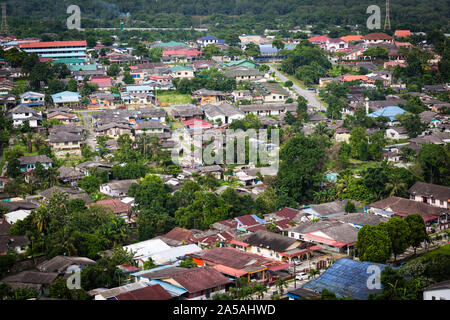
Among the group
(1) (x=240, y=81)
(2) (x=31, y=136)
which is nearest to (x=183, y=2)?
(1) (x=240, y=81)

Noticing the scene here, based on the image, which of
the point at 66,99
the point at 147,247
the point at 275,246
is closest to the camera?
the point at 275,246

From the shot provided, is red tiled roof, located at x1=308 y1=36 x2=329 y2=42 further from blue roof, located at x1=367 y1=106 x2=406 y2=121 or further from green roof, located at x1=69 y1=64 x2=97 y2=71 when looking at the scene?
green roof, located at x1=69 y1=64 x2=97 y2=71

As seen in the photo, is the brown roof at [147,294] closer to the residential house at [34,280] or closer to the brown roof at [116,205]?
the residential house at [34,280]

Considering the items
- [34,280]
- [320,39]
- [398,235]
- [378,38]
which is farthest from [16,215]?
[378,38]

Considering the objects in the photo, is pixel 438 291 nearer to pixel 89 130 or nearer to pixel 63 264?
pixel 63 264

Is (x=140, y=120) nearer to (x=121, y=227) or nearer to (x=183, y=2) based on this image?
(x=121, y=227)

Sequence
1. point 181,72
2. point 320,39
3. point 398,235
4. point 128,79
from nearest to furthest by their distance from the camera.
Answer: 1. point 398,235
2. point 128,79
3. point 181,72
4. point 320,39

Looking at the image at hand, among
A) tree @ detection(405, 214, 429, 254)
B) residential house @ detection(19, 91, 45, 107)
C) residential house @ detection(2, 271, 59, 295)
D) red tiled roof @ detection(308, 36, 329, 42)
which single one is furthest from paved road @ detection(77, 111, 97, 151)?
red tiled roof @ detection(308, 36, 329, 42)
